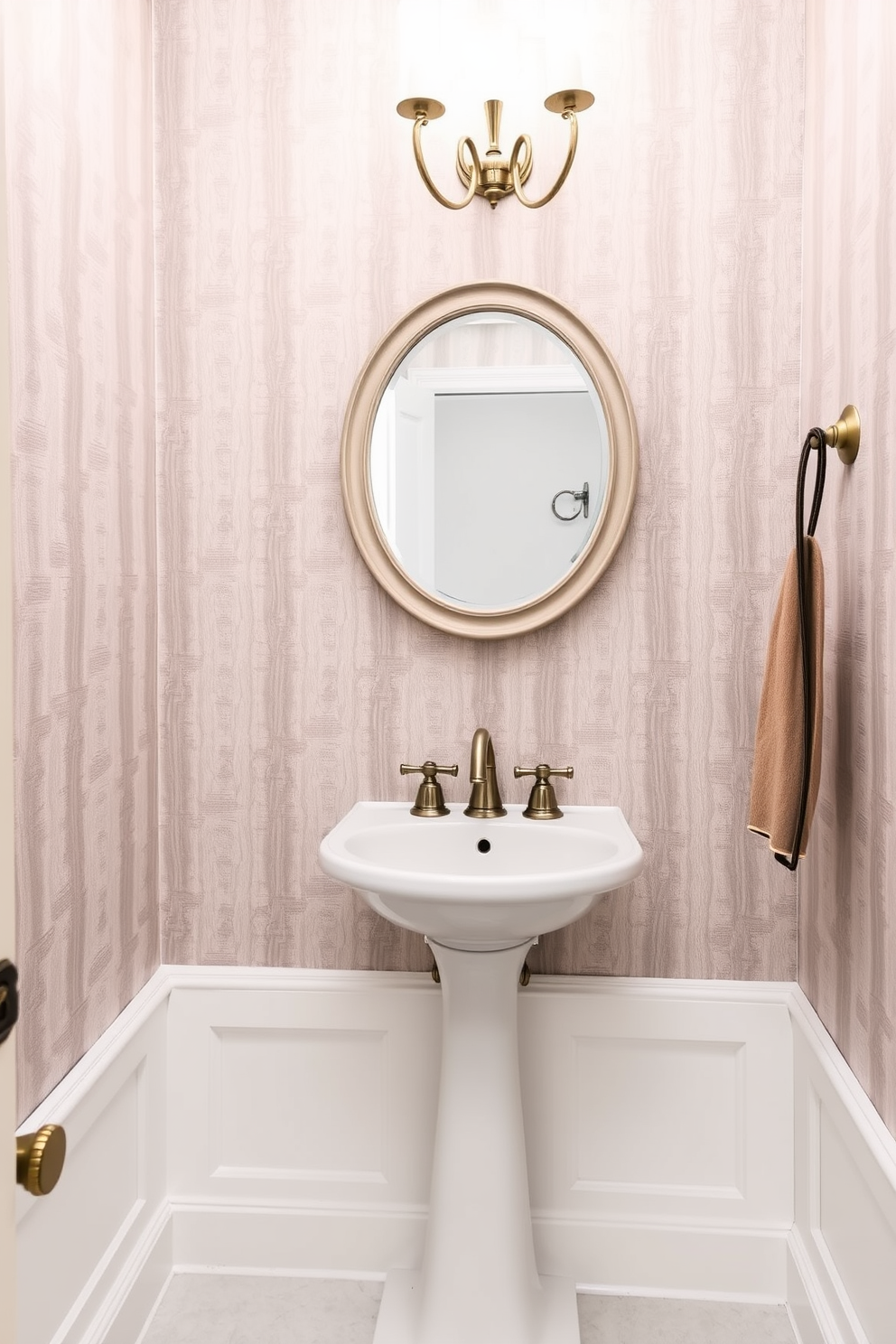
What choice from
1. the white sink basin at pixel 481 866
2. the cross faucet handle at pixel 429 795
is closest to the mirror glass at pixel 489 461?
the cross faucet handle at pixel 429 795

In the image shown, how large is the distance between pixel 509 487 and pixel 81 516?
734 mm

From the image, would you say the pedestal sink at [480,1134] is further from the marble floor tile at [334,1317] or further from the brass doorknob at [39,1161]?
the brass doorknob at [39,1161]

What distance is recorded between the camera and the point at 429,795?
5.74 ft

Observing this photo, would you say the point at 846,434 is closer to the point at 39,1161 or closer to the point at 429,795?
the point at 429,795

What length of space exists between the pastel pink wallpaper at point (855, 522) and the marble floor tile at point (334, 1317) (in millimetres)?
564

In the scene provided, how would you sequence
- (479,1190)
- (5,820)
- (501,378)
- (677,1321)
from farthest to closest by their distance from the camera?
(501,378), (677,1321), (479,1190), (5,820)

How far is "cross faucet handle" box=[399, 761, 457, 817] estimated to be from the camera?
5.71ft

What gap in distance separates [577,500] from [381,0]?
3.15ft

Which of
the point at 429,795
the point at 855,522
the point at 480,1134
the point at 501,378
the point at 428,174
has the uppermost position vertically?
the point at 428,174

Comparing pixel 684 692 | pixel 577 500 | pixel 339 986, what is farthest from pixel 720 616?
pixel 339 986

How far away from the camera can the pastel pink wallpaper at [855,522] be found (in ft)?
4.33

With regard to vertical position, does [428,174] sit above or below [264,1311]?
above

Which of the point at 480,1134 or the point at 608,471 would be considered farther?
the point at 608,471

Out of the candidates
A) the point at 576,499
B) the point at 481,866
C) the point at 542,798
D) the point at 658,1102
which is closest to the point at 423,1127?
the point at 658,1102
